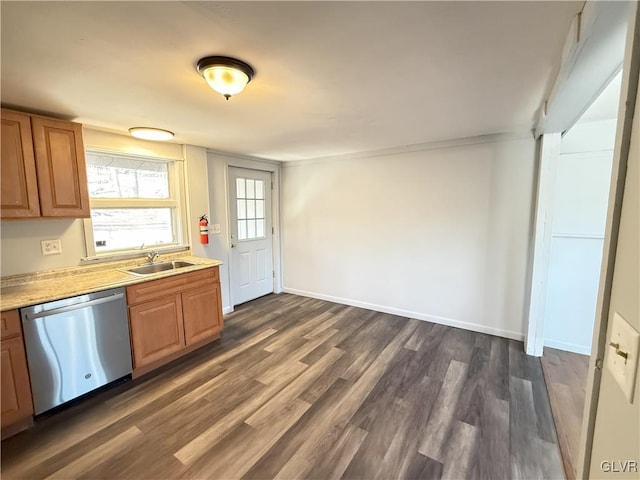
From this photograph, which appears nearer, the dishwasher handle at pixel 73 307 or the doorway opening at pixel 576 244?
the dishwasher handle at pixel 73 307

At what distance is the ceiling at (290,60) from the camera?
1.15 meters

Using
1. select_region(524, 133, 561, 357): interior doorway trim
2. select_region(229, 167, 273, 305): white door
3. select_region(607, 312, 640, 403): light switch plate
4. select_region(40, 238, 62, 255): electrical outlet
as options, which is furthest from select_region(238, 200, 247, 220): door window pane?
select_region(607, 312, 640, 403): light switch plate

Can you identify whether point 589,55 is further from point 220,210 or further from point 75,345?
point 220,210

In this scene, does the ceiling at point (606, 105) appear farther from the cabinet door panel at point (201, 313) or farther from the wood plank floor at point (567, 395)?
the cabinet door panel at point (201, 313)

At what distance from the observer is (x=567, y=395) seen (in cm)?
228

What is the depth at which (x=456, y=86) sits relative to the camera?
72.2 inches

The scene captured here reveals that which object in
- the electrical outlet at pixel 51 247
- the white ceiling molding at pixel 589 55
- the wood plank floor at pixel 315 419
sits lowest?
the wood plank floor at pixel 315 419

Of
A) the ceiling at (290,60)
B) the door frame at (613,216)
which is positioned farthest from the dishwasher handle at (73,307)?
the door frame at (613,216)

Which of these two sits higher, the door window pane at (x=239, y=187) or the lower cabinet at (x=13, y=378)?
the door window pane at (x=239, y=187)

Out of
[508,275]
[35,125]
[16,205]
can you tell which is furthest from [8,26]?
[508,275]

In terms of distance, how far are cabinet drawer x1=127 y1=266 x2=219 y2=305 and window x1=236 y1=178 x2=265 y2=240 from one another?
135 centimetres

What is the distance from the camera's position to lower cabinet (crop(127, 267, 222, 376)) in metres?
2.48

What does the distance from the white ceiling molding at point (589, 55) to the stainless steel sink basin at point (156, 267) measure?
10.8 ft

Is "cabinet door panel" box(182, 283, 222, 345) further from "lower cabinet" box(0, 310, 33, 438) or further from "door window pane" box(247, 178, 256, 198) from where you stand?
"door window pane" box(247, 178, 256, 198)
